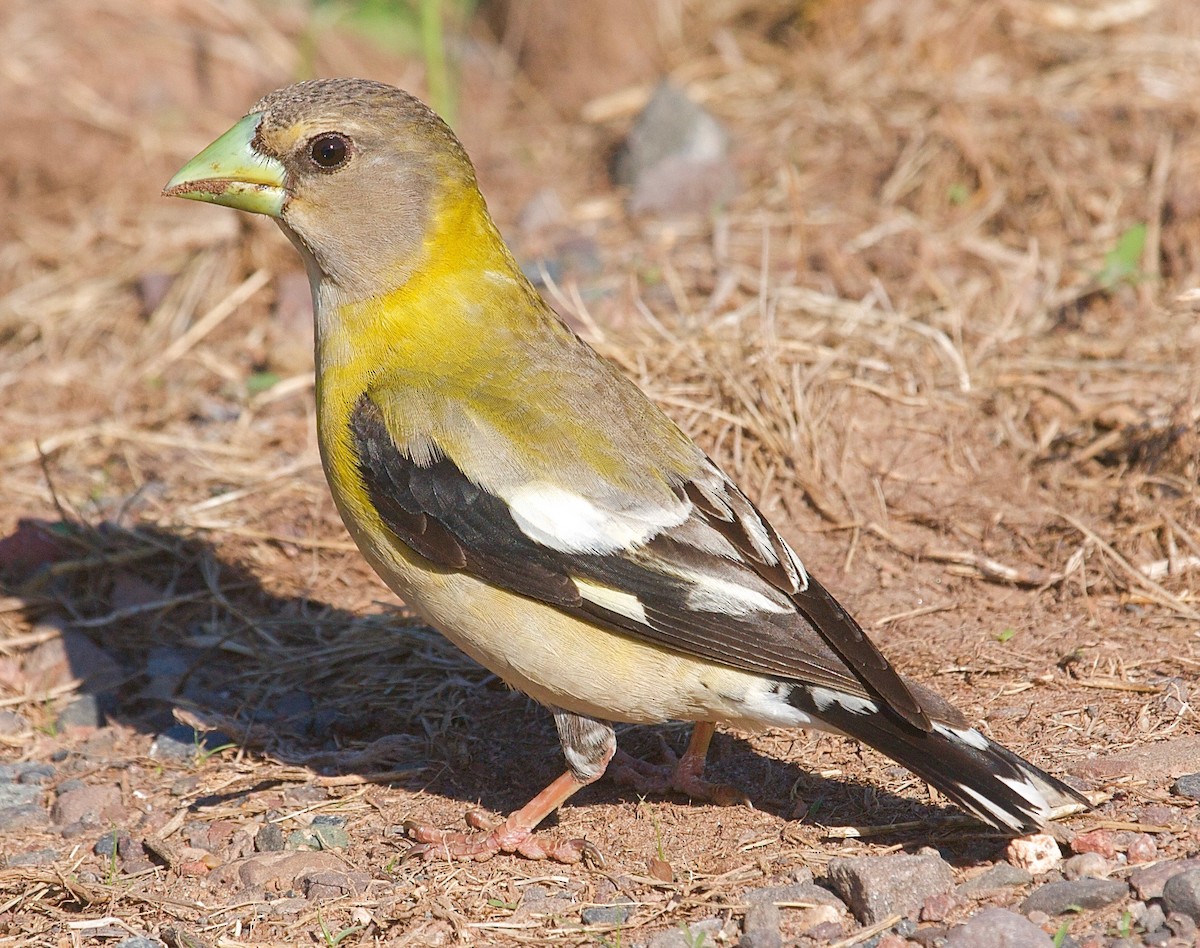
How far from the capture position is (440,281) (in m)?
4.64

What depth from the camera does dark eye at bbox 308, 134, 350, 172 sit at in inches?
178

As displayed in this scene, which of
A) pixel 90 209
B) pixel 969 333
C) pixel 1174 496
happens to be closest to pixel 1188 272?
pixel 969 333

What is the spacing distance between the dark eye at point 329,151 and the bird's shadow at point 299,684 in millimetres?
2003

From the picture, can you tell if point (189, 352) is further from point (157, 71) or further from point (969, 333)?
point (969, 333)

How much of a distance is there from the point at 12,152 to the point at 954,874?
825 centimetres

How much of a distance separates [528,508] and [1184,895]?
2.04 metres

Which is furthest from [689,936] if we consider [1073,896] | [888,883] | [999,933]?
[1073,896]

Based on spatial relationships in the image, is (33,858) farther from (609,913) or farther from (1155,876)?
(1155,876)

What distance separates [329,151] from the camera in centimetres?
454

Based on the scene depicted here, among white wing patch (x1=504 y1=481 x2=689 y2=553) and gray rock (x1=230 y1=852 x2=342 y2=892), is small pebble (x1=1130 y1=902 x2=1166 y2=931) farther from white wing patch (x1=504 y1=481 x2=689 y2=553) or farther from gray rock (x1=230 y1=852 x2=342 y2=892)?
gray rock (x1=230 y1=852 x2=342 y2=892)

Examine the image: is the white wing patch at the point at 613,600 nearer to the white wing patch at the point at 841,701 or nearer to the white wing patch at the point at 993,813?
the white wing patch at the point at 841,701

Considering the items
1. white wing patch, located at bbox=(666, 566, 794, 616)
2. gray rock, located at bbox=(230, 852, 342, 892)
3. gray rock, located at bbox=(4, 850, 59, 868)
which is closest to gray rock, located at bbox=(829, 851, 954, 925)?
white wing patch, located at bbox=(666, 566, 794, 616)

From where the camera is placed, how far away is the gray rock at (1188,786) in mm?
4004

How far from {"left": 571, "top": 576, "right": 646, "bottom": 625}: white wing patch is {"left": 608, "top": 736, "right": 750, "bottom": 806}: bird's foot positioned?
786mm
